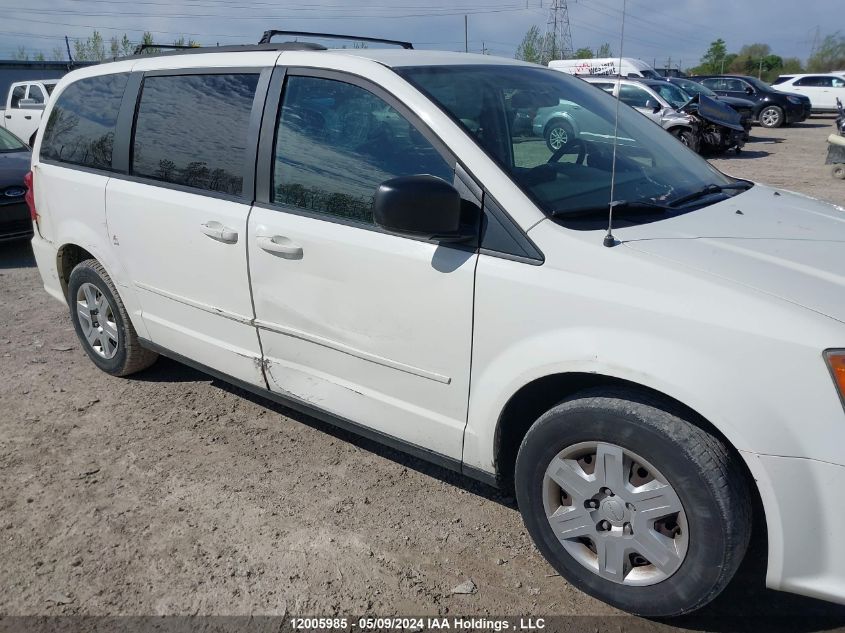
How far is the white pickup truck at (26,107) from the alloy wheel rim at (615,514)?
1546 centimetres

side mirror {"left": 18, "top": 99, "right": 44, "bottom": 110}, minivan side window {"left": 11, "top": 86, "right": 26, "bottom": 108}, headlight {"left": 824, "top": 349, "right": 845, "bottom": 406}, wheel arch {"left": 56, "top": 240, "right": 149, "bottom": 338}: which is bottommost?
wheel arch {"left": 56, "top": 240, "right": 149, "bottom": 338}

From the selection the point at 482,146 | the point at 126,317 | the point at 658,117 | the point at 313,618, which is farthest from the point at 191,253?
the point at 658,117

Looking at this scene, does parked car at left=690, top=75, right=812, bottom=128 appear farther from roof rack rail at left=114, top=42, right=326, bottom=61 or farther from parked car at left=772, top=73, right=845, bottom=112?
roof rack rail at left=114, top=42, right=326, bottom=61

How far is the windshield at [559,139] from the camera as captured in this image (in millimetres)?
2719

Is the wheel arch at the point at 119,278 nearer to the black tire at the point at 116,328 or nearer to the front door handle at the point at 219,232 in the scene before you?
the black tire at the point at 116,328

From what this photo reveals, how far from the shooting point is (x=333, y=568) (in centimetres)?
280

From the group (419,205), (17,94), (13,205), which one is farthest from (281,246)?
(17,94)

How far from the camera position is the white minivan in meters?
2.11

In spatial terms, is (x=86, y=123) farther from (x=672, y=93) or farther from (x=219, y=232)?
(x=672, y=93)

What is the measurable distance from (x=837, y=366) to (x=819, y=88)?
29.5 metres

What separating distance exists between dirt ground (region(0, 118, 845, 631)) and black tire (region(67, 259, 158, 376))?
5.8 inches

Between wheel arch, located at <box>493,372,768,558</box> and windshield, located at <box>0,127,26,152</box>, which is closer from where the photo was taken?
wheel arch, located at <box>493,372,768,558</box>

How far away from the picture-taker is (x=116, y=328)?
434cm

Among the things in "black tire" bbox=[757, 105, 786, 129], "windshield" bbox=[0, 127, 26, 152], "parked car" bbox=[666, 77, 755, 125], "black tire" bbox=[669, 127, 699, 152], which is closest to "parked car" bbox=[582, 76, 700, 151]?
"black tire" bbox=[669, 127, 699, 152]
